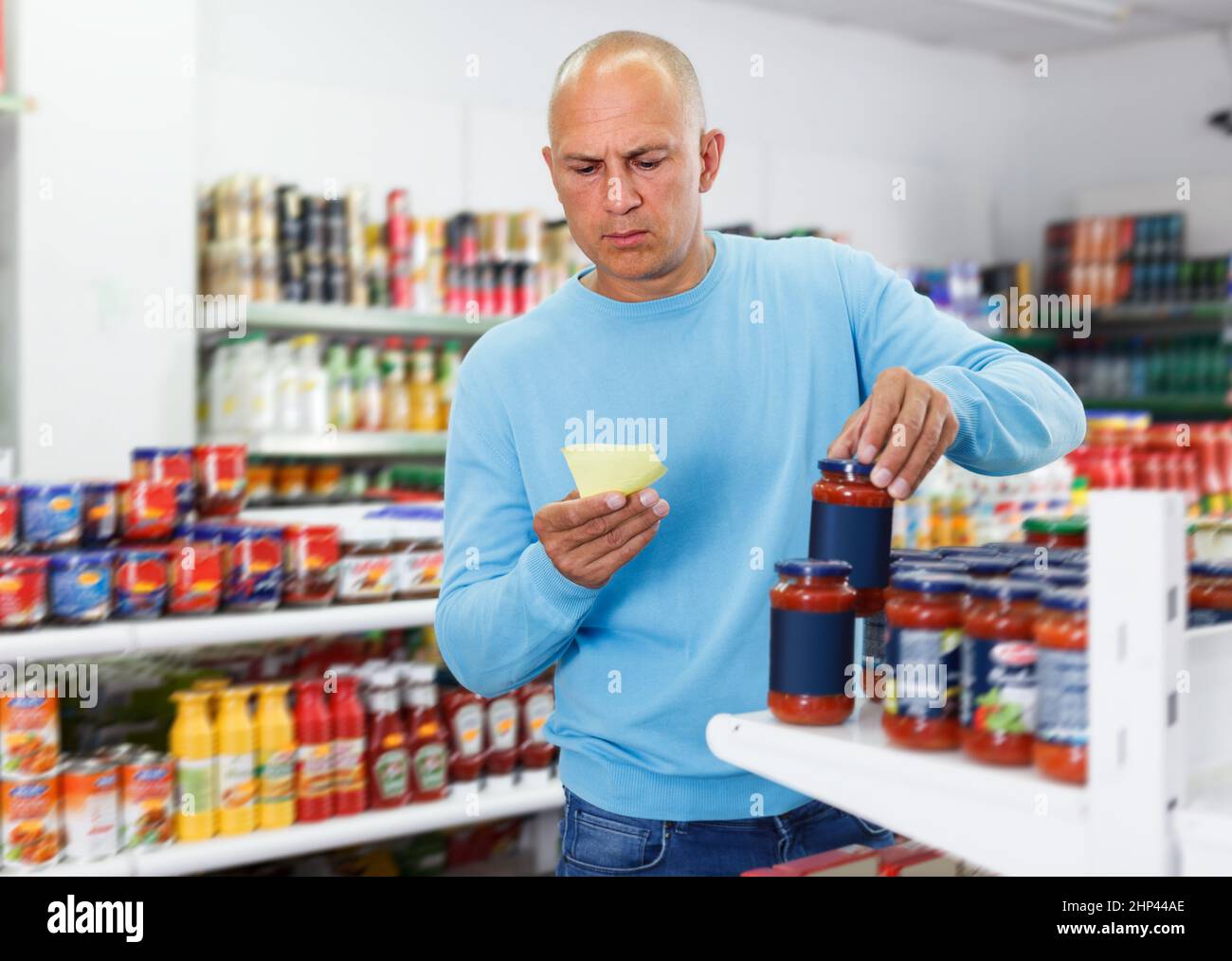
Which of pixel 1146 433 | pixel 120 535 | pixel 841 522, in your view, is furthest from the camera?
pixel 1146 433

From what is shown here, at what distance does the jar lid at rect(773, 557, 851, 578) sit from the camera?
1.40 m

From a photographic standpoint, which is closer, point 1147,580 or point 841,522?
point 1147,580

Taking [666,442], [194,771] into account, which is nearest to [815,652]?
[666,442]

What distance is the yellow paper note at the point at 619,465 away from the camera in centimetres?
154

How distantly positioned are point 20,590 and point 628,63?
1.82 m

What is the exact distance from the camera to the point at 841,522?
58.8 inches

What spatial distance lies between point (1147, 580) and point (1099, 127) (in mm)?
8610

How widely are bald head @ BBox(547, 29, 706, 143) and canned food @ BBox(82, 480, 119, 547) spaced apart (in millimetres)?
1679

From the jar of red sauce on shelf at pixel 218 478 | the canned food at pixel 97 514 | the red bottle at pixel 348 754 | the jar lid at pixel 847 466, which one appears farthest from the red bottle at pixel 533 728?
the jar lid at pixel 847 466

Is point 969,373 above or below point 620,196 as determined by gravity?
below

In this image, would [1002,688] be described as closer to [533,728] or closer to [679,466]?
[679,466]

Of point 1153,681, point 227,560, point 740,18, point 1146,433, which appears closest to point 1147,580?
point 1153,681

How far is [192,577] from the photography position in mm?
3072
